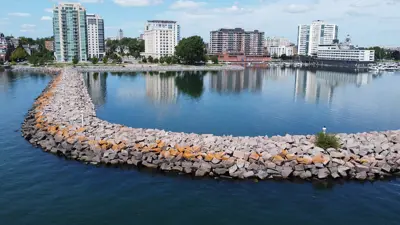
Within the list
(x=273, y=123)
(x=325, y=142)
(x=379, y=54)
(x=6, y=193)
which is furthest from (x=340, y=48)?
(x=6, y=193)

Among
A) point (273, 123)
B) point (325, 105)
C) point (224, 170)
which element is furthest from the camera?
point (325, 105)

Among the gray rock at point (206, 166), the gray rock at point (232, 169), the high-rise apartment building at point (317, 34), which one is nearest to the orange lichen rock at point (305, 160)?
the gray rock at point (232, 169)

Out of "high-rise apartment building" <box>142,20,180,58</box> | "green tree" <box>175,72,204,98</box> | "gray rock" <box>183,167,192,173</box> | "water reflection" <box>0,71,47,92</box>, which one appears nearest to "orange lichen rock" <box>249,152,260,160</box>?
"gray rock" <box>183,167,192,173</box>

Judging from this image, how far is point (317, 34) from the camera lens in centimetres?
16750

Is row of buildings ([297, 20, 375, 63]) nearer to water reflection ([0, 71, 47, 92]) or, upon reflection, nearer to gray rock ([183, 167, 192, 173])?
water reflection ([0, 71, 47, 92])

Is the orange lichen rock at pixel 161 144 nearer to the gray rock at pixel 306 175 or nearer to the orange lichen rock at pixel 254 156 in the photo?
the orange lichen rock at pixel 254 156

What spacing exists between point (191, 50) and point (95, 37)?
3628cm

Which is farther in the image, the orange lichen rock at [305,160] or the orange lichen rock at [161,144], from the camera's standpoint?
the orange lichen rock at [161,144]

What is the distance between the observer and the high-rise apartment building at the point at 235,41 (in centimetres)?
14688

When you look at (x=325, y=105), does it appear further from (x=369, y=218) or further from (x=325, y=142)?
(x=369, y=218)

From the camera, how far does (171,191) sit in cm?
1197

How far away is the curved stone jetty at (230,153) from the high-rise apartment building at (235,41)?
436 ft

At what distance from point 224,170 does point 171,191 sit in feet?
7.49

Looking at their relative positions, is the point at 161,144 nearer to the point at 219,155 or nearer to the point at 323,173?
the point at 219,155
